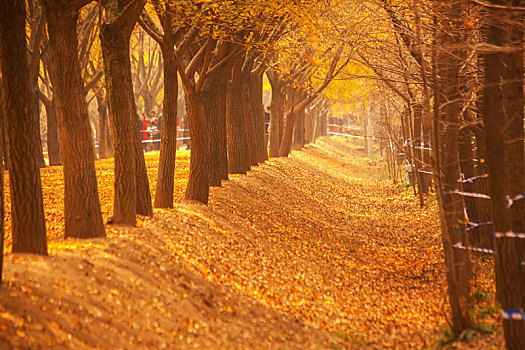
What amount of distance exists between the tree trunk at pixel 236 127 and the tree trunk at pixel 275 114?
786cm

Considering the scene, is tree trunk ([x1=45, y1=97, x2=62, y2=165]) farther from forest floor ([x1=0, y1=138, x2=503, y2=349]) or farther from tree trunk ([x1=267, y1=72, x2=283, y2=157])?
tree trunk ([x1=267, y1=72, x2=283, y2=157])

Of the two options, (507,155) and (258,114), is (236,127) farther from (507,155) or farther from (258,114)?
(507,155)

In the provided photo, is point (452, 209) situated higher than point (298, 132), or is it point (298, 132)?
point (298, 132)

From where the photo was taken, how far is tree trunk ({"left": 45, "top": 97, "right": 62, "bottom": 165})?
22.2 m

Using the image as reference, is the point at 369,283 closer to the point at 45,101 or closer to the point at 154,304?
the point at 154,304

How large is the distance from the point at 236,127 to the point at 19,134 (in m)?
11.4

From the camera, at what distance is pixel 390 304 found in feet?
33.2

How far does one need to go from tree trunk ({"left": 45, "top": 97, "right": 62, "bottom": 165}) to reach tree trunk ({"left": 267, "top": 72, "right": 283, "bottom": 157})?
915 cm

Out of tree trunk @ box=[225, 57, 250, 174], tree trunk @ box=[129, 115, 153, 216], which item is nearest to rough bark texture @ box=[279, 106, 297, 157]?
tree trunk @ box=[225, 57, 250, 174]

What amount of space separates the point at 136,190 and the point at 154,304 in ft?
Answer: 13.4

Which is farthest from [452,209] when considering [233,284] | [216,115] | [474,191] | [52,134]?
[52,134]

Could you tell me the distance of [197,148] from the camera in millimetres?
13938

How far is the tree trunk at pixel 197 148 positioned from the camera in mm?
13734

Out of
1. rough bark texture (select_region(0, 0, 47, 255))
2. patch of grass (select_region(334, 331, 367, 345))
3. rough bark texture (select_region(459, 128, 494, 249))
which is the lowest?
patch of grass (select_region(334, 331, 367, 345))
